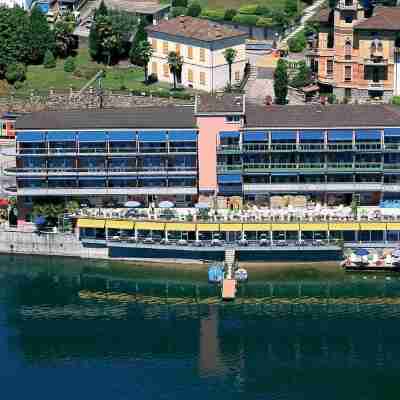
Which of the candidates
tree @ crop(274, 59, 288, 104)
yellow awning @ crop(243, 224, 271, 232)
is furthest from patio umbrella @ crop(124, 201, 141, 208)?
tree @ crop(274, 59, 288, 104)

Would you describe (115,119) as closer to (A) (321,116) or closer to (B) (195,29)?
(A) (321,116)

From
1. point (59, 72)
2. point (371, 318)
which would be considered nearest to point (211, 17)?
point (59, 72)

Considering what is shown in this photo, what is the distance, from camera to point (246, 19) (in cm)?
19425

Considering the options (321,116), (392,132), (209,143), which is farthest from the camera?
(321,116)

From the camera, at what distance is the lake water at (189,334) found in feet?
406

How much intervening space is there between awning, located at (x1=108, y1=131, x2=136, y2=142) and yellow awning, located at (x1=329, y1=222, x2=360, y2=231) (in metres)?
23.3

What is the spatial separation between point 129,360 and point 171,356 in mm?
3844

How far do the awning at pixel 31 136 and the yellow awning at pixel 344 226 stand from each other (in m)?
32.4

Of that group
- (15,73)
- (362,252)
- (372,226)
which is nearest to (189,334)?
(362,252)

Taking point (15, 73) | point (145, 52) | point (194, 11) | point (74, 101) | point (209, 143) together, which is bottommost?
point (209, 143)

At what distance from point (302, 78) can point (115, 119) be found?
30.1m

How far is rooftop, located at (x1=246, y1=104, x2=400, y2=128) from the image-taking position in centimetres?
15462

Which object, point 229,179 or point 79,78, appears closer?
point 229,179

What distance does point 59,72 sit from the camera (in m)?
190
